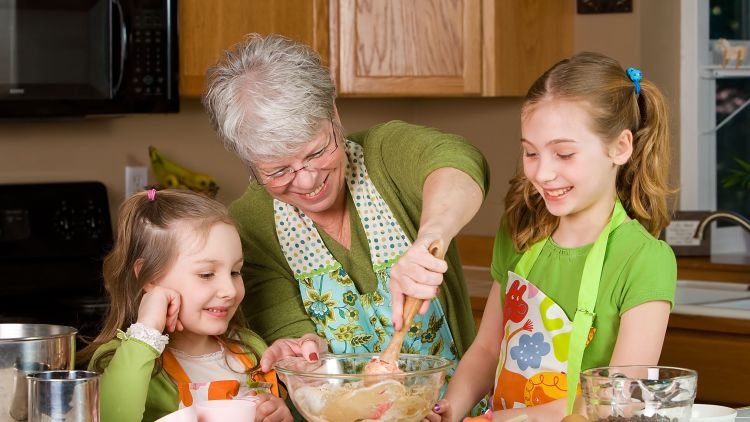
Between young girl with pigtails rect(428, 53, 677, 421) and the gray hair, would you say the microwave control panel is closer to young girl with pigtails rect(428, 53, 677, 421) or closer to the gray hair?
the gray hair

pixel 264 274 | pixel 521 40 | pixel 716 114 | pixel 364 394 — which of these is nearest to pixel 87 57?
pixel 264 274

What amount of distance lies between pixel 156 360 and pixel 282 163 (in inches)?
14.4

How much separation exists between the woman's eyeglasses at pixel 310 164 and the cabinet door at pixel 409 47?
1.68 m

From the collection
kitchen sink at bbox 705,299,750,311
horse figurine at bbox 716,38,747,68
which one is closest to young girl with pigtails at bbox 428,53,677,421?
kitchen sink at bbox 705,299,750,311

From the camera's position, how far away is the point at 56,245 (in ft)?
10.4

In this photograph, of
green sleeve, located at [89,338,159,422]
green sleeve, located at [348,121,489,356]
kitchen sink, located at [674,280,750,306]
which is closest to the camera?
green sleeve, located at [89,338,159,422]

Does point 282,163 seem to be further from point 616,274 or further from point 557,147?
point 616,274

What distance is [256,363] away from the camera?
6.23 feet

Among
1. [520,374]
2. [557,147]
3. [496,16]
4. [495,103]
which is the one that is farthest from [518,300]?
[495,103]

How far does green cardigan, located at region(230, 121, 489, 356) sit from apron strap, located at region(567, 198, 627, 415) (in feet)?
1.06

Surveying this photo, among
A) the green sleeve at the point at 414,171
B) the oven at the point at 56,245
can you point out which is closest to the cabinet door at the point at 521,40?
the oven at the point at 56,245

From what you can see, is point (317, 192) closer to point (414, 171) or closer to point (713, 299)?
point (414, 171)

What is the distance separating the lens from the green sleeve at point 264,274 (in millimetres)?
2016

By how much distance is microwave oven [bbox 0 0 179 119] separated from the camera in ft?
9.46
